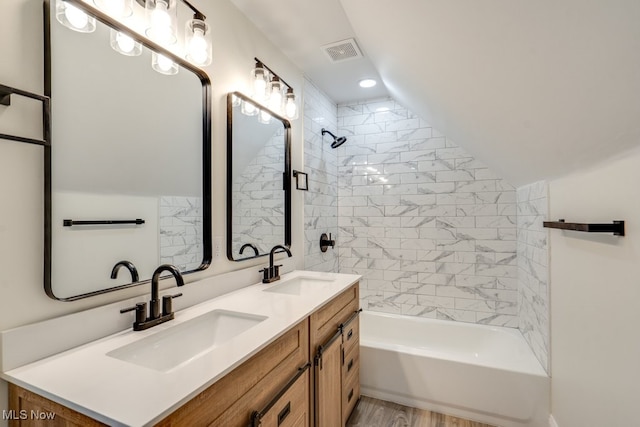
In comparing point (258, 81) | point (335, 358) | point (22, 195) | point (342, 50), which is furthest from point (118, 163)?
point (342, 50)

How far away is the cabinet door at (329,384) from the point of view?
1407 millimetres

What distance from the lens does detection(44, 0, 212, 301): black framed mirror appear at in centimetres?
96

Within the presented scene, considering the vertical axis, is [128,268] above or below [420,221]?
below

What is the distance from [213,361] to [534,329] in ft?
7.44

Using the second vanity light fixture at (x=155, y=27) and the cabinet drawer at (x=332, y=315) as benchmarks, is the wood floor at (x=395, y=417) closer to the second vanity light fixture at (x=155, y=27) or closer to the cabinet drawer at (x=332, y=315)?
the cabinet drawer at (x=332, y=315)

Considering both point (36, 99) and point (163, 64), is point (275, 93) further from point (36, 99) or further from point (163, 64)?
point (36, 99)

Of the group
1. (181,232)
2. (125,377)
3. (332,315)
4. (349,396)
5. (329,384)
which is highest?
(181,232)

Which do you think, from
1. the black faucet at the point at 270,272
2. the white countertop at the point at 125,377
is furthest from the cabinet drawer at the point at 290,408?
the black faucet at the point at 270,272

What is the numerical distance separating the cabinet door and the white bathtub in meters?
0.65

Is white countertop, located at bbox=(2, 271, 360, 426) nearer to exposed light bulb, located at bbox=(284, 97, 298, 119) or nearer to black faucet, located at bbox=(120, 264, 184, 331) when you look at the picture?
black faucet, located at bbox=(120, 264, 184, 331)

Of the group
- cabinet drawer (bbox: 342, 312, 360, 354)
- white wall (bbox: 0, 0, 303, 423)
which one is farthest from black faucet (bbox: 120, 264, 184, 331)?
cabinet drawer (bbox: 342, 312, 360, 354)

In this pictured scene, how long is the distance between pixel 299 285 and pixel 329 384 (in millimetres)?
633

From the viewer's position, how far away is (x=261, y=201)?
6.57 ft

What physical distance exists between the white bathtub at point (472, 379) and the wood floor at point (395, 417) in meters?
0.04
